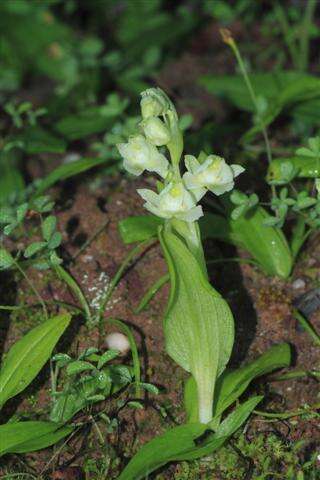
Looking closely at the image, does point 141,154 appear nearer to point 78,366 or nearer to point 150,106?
point 150,106

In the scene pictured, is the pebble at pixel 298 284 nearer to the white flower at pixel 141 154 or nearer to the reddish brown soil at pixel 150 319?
the reddish brown soil at pixel 150 319

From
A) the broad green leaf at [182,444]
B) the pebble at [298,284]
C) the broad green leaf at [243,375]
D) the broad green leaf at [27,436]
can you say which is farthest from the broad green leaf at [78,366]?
the pebble at [298,284]

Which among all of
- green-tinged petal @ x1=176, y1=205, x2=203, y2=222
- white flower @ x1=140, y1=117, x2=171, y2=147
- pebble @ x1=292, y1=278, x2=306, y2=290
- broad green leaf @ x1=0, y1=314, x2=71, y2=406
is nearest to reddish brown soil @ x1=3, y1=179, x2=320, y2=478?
pebble @ x1=292, y1=278, x2=306, y2=290

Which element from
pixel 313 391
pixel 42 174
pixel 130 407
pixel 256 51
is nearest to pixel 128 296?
pixel 130 407

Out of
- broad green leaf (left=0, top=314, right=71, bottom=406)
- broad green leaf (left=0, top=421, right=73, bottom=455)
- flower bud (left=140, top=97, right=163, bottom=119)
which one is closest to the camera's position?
flower bud (left=140, top=97, right=163, bottom=119)

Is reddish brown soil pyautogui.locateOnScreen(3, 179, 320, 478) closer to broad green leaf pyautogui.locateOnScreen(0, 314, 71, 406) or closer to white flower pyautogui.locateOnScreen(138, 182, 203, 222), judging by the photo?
broad green leaf pyautogui.locateOnScreen(0, 314, 71, 406)

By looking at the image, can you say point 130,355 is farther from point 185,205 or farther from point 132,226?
point 185,205
